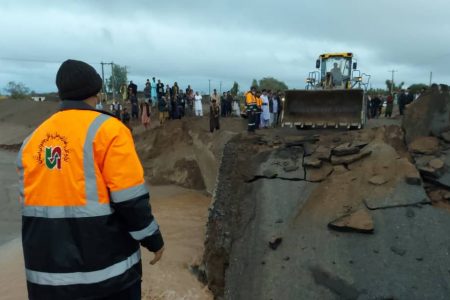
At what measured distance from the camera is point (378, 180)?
6246 mm

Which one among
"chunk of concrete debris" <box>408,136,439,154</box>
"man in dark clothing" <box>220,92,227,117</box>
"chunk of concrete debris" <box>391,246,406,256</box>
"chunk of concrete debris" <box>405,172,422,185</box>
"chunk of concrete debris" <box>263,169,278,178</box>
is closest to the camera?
"chunk of concrete debris" <box>391,246,406,256</box>

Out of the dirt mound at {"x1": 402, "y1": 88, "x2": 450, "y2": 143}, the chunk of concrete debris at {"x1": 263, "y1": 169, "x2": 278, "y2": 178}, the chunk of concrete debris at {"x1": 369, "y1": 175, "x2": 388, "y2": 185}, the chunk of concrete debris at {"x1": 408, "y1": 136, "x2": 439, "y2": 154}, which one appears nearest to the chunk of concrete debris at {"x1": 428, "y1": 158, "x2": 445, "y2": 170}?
the chunk of concrete debris at {"x1": 408, "y1": 136, "x2": 439, "y2": 154}

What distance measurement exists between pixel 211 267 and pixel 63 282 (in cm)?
434

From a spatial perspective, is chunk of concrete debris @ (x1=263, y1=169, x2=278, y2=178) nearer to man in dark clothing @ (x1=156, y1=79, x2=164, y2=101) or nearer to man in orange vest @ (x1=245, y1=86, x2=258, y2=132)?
man in orange vest @ (x1=245, y1=86, x2=258, y2=132)

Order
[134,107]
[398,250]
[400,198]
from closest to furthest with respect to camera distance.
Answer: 1. [398,250]
2. [400,198]
3. [134,107]

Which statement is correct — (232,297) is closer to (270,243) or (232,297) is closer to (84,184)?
(270,243)

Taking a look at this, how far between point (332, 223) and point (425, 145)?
289 cm

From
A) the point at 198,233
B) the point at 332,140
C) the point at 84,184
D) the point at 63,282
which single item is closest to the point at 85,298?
the point at 63,282

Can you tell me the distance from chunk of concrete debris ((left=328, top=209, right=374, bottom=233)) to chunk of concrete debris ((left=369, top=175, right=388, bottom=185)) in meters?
0.75

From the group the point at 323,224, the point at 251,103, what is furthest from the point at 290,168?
the point at 251,103

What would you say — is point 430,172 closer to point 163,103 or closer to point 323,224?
point 323,224

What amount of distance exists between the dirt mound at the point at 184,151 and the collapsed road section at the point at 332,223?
6.25 meters

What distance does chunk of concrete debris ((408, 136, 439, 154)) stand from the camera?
7250 mm

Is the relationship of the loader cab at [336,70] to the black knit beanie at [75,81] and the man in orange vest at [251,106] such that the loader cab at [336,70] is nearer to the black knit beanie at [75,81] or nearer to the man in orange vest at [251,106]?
the man in orange vest at [251,106]
